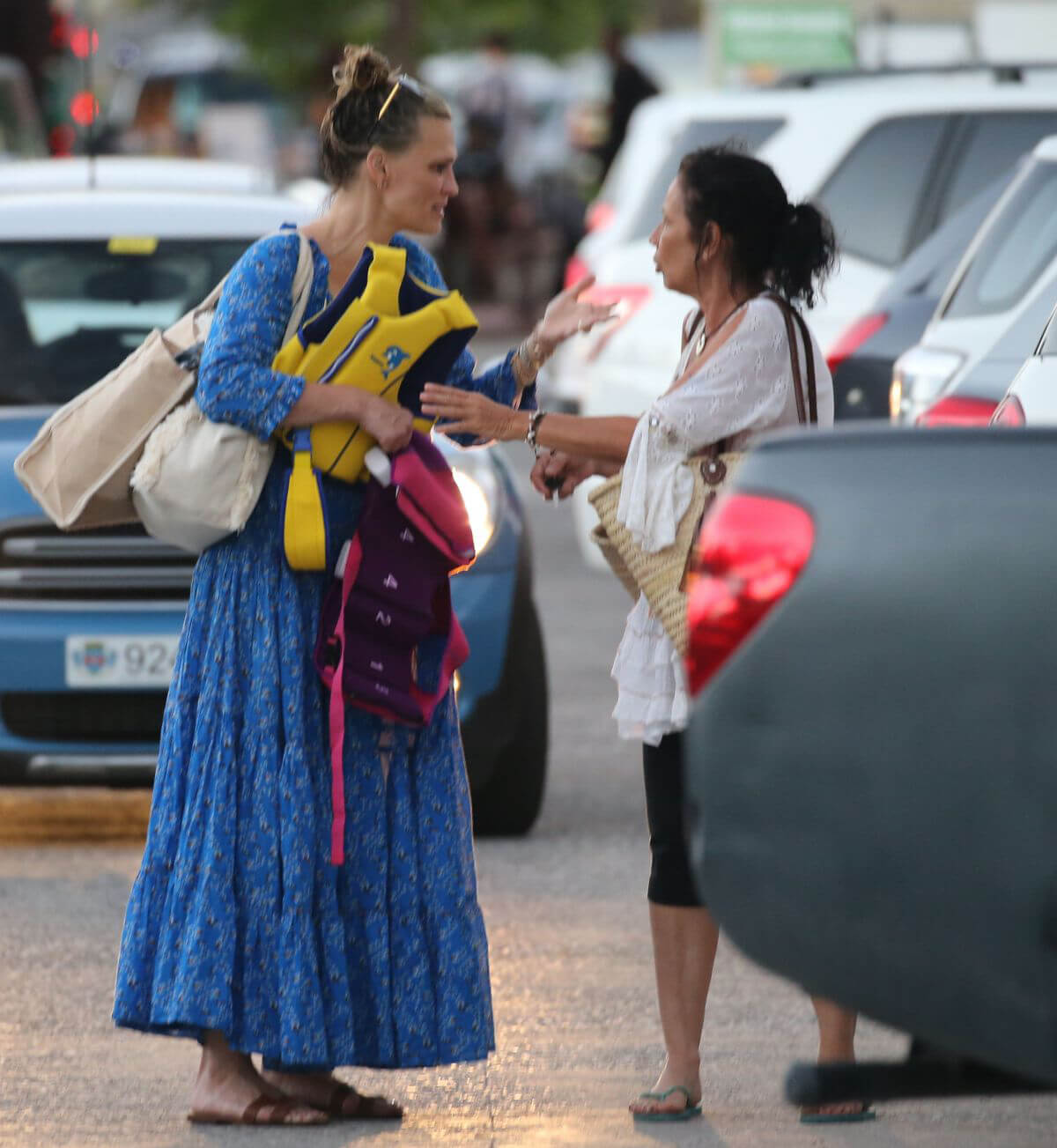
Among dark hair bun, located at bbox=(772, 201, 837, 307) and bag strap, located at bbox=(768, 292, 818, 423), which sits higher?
dark hair bun, located at bbox=(772, 201, 837, 307)

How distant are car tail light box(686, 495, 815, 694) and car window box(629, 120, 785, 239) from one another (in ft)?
24.7

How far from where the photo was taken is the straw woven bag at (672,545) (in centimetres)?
446

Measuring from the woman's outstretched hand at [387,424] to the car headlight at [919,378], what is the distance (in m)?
3.08

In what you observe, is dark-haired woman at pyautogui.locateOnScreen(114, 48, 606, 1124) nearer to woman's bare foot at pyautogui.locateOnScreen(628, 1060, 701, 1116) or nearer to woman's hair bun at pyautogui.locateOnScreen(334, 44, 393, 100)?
woman's hair bun at pyautogui.locateOnScreen(334, 44, 393, 100)

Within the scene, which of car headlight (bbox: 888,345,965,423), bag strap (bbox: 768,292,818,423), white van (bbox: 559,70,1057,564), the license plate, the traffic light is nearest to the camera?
bag strap (bbox: 768,292,818,423)

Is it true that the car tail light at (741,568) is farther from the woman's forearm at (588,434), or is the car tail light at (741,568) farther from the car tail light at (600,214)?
the car tail light at (600,214)

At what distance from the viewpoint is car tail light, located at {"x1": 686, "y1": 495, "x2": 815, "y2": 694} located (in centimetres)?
322

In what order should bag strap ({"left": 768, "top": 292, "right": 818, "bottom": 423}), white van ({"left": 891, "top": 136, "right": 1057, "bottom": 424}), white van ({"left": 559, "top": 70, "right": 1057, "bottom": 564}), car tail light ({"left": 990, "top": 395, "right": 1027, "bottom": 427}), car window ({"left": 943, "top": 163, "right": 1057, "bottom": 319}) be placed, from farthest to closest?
white van ({"left": 559, "top": 70, "right": 1057, "bottom": 564}) < car window ({"left": 943, "top": 163, "right": 1057, "bottom": 319}) < white van ({"left": 891, "top": 136, "right": 1057, "bottom": 424}) < car tail light ({"left": 990, "top": 395, "right": 1027, "bottom": 427}) < bag strap ({"left": 768, "top": 292, "right": 818, "bottom": 423})

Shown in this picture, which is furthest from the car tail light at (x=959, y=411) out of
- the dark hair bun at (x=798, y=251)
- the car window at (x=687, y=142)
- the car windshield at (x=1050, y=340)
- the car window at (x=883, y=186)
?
the car window at (x=687, y=142)

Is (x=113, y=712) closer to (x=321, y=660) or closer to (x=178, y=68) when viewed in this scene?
(x=321, y=660)

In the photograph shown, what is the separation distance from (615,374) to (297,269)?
5984 mm

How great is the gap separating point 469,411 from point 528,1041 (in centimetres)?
141

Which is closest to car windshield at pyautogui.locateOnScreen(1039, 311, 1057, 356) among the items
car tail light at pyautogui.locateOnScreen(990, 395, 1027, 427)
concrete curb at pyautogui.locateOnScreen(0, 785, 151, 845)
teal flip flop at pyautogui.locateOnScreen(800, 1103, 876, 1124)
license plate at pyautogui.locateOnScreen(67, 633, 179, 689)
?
car tail light at pyautogui.locateOnScreen(990, 395, 1027, 427)

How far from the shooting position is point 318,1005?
14.8 ft
